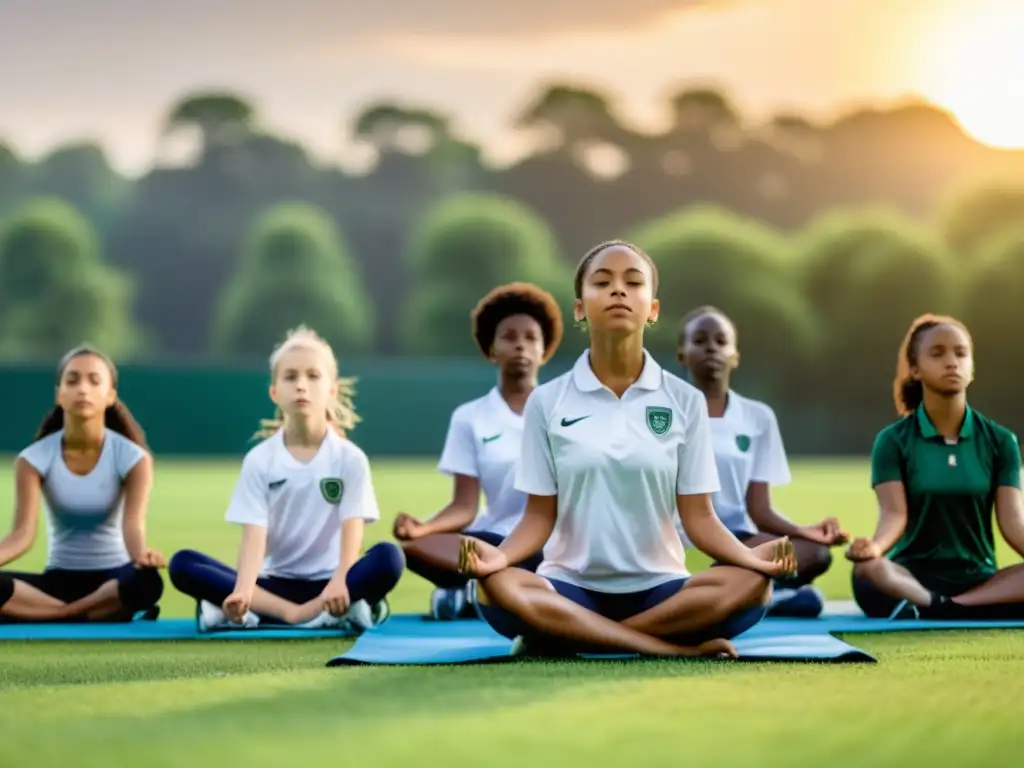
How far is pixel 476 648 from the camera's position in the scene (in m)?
5.35

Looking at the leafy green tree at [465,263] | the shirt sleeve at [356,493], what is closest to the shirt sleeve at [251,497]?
the shirt sleeve at [356,493]

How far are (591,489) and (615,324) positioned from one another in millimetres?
530

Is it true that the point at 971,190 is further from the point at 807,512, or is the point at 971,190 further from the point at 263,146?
the point at 807,512

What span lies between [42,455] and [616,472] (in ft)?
9.49

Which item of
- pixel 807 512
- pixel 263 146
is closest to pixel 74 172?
pixel 263 146

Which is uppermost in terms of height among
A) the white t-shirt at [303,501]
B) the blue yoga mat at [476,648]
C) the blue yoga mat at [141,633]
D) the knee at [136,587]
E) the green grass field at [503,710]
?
the white t-shirt at [303,501]

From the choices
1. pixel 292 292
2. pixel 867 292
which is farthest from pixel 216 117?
pixel 867 292

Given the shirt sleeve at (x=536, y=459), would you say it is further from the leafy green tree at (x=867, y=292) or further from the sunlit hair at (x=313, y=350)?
the leafy green tree at (x=867, y=292)

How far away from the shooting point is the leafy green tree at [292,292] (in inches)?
2119

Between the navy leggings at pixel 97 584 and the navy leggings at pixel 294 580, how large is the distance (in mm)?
299

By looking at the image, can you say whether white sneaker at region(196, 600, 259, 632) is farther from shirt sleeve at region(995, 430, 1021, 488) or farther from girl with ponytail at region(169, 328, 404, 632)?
shirt sleeve at region(995, 430, 1021, 488)

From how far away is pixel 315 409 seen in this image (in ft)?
21.0

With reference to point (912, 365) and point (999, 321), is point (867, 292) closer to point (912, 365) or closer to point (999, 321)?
point (999, 321)

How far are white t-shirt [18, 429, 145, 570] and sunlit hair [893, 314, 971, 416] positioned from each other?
3283mm
